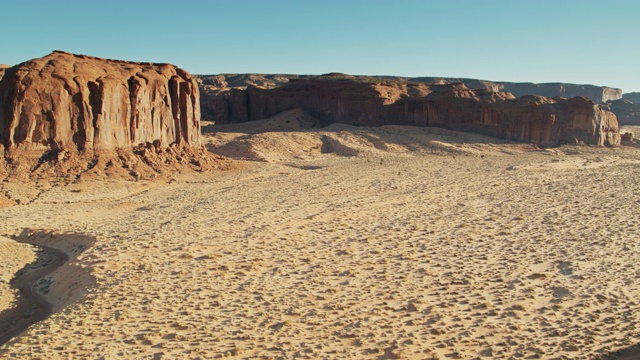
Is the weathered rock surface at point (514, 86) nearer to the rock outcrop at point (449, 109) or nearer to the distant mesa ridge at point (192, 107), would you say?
the distant mesa ridge at point (192, 107)

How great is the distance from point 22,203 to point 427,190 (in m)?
16.3

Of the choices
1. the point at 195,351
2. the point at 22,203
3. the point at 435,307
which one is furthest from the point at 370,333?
the point at 22,203

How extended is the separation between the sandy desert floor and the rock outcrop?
20616mm

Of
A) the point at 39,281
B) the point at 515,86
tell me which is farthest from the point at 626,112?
the point at 39,281

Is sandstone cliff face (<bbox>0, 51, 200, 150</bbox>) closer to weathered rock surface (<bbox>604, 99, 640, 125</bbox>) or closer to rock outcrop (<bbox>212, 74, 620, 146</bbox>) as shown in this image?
rock outcrop (<bbox>212, 74, 620, 146</bbox>)

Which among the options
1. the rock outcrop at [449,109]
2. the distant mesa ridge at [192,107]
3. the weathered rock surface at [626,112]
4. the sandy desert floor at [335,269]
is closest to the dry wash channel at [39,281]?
the sandy desert floor at [335,269]

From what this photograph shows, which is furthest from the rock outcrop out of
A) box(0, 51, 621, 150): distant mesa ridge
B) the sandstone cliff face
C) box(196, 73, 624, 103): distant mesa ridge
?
box(196, 73, 624, 103): distant mesa ridge

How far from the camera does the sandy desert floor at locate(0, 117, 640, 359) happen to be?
8.99 m

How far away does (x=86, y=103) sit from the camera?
2567 centimetres

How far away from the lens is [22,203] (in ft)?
71.5

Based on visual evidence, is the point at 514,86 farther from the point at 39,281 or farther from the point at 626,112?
the point at 39,281

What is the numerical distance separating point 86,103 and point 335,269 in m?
18.2

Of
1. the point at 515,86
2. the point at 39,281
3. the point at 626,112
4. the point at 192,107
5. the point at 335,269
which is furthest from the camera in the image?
the point at 515,86

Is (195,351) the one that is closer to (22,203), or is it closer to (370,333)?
(370,333)
